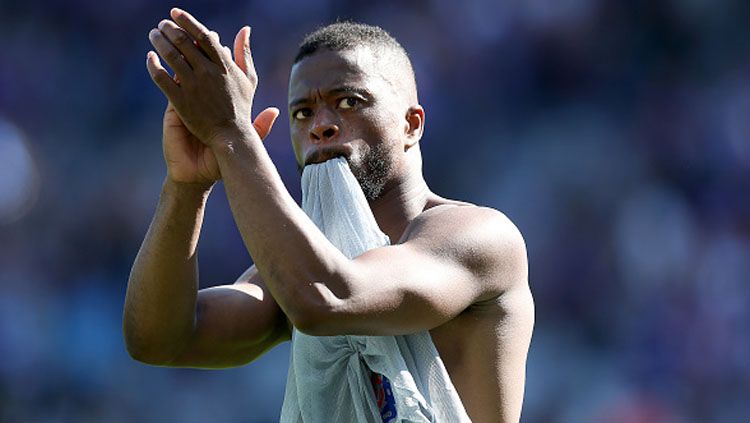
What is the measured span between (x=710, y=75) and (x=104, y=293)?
4.02 m

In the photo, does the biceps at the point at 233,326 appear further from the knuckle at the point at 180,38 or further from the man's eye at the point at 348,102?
the knuckle at the point at 180,38

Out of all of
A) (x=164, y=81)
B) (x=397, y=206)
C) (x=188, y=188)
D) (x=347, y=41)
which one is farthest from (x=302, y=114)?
(x=164, y=81)

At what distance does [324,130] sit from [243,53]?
50 cm

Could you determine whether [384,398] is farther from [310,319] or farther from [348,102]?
[348,102]

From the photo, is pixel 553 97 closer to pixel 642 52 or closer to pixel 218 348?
pixel 642 52

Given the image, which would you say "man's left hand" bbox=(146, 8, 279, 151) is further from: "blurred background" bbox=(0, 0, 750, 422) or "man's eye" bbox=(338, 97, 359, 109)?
"blurred background" bbox=(0, 0, 750, 422)

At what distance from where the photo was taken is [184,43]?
2.76 meters

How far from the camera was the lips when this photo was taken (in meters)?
3.29

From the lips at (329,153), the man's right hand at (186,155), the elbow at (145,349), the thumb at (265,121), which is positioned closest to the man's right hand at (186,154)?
the man's right hand at (186,155)

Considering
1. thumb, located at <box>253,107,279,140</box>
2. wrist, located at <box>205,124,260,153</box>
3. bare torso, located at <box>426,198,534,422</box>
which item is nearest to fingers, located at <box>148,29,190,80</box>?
wrist, located at <box>205,124,260,153</box>

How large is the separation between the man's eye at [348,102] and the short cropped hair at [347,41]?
0.18 meters

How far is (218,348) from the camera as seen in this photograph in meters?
3.40

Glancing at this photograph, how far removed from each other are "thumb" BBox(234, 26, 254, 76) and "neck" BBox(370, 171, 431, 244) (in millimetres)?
690

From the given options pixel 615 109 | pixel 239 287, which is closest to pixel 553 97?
pixel 615 109
